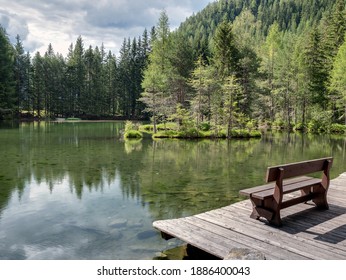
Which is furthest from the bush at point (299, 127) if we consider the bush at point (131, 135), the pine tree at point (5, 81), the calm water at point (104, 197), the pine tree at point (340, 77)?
the pine tree at point (5, 81)

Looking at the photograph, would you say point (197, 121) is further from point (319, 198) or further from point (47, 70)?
point (47, 70)

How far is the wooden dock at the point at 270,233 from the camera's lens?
17.7ft

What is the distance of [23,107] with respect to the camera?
7619 centimetres

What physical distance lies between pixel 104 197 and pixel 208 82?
29550 millimetres

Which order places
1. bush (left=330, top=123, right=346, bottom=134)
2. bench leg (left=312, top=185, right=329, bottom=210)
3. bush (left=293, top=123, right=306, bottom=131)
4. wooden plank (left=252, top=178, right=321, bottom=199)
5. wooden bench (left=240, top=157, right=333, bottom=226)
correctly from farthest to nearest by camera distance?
1. bush (left=293, top=123, right=306, bottom=131)
2. bush (left=330, top=123, right=346, bottom=134)
3. bench leg (left=312, top=185, right=329, bottom=210)
4. wooden plank (left=252, top=178, right=321, bottom=199)
5. wooden bench (left=240, top=157, right=333, bottom=226)

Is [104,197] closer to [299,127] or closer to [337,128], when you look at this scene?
[337,128]

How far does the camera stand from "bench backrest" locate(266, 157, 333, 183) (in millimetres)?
6398

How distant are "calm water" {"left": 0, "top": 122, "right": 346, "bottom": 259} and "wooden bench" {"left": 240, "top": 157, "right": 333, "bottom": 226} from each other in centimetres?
186

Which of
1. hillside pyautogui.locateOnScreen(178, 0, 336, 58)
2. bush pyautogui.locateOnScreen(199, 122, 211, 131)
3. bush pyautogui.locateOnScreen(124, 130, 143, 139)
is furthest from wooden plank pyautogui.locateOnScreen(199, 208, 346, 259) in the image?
hillside pyautogui.locateOnScreen(178, 0, 336, 58)

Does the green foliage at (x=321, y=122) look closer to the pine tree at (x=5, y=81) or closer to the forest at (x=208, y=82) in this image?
the forest at (x=208, y=82)

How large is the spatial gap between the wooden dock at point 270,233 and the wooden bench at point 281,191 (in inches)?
8.6

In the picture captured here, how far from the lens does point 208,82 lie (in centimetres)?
3803

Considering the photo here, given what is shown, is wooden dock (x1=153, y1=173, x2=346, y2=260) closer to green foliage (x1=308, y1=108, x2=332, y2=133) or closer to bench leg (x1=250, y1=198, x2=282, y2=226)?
bench leg (x1=250, y1=198, x2=282, y2=226)

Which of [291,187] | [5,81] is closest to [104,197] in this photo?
[291,187]
